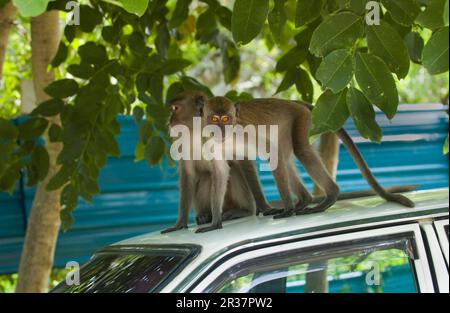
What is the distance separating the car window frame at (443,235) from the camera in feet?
10.4

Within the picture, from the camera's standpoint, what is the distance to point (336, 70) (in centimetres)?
311

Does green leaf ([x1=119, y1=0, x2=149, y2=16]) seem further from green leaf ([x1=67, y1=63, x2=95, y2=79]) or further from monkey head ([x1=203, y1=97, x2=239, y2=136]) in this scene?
green leaf ([x1=67, y1=63, x2=95, y2=79])

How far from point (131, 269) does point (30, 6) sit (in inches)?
51.2

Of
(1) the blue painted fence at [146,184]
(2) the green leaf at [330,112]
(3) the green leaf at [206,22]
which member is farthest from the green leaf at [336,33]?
(1) the blue painted fence at [146,184]

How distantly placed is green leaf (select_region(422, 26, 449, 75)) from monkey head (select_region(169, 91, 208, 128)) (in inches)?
94.8

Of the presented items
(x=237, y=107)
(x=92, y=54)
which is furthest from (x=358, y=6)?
(x=92, y=54)

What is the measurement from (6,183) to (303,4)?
8.78 feet

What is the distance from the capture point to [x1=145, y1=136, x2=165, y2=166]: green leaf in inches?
213

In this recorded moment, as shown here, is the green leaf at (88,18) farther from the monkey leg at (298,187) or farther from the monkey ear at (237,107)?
the monkey leg at (298,187)

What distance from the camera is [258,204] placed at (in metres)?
5.06

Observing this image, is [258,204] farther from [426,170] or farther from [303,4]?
[426,170]

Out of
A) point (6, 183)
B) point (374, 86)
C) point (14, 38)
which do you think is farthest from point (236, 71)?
point (14, 38)

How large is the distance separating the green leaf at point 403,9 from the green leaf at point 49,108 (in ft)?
8.70

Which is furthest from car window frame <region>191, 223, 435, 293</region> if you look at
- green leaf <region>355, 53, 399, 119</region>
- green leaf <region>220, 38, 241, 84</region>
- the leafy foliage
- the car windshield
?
green leaf <region>220, 38, 241, 84</region>
